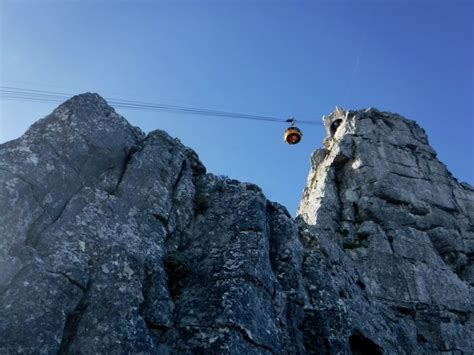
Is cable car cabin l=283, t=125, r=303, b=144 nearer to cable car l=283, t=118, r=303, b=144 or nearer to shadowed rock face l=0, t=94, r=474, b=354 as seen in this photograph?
cable car l=283, t=118, r=303, b=144

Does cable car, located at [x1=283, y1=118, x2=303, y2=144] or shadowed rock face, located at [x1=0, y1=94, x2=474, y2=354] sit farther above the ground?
cable car, located at [x1=283, y1=118, x2=303, y2=144]

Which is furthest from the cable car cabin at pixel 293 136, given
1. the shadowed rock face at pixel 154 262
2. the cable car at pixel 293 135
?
the shadowed rock face at pixel 154 262

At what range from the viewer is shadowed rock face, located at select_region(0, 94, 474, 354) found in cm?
978

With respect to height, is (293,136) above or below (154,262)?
above

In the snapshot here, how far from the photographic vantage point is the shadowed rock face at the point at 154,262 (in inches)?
385

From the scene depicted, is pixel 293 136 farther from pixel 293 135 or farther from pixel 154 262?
pixel 154 262

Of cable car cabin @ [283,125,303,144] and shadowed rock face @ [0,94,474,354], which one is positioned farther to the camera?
cable car cabin @ [283,125,303,144]

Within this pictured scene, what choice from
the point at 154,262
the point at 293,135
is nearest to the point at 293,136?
the point at 293,135

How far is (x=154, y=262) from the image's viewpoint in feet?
40.5

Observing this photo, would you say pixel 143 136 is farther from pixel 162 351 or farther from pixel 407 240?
pixel 407 240

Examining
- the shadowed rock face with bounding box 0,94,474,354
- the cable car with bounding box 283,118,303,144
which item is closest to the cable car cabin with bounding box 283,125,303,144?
the cable car with bounding box 283,118,303,144

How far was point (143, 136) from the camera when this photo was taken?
57.3ft

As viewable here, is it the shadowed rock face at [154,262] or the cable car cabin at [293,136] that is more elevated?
the cable car cabin at [293,136]

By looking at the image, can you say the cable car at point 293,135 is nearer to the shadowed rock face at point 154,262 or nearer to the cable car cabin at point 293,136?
the cable car cabin at point 293,136
